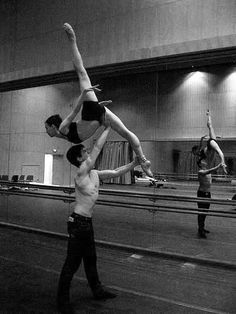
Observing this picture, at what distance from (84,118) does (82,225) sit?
1116 mm

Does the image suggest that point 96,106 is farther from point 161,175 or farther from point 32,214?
point 32,214

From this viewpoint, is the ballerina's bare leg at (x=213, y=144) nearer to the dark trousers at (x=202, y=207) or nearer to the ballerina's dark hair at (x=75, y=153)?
the dark trousers at (x=202, y=207)

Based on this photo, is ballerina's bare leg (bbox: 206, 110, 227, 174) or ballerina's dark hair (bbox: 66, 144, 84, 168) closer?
ballerina's dark hair (bbox: 66, 144, 84, 168)

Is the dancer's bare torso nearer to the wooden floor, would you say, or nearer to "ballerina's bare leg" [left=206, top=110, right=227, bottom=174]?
the wooden floor

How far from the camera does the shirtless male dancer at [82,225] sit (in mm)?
3471

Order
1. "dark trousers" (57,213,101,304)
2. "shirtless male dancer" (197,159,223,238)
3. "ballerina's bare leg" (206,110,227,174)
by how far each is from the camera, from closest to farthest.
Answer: "dark trousers" (57,213,101,304) < "ballerina's bare leg" (206,110,227,174) < "shirtless male dancer" (197,159,223,238)

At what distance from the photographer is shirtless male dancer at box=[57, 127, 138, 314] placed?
11.4 feet

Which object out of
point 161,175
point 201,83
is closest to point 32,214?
point 161,175

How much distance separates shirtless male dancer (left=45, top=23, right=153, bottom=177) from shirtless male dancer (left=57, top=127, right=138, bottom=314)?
0.80 ft

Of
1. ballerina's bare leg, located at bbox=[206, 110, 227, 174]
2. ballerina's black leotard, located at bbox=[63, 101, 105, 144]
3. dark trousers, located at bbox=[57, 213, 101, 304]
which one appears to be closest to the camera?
ballerina's black leotard, located at bbox=[63, 101, 105, 144]


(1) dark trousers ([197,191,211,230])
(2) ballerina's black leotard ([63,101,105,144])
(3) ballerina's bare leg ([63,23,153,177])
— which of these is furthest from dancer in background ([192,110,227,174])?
(2) ballerina's black leotard ([63,101,105,144])

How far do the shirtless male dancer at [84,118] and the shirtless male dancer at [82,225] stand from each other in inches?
9.6

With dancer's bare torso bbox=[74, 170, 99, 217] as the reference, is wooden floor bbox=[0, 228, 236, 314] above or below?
below

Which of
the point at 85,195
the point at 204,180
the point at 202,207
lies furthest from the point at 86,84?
the point at 202,207
